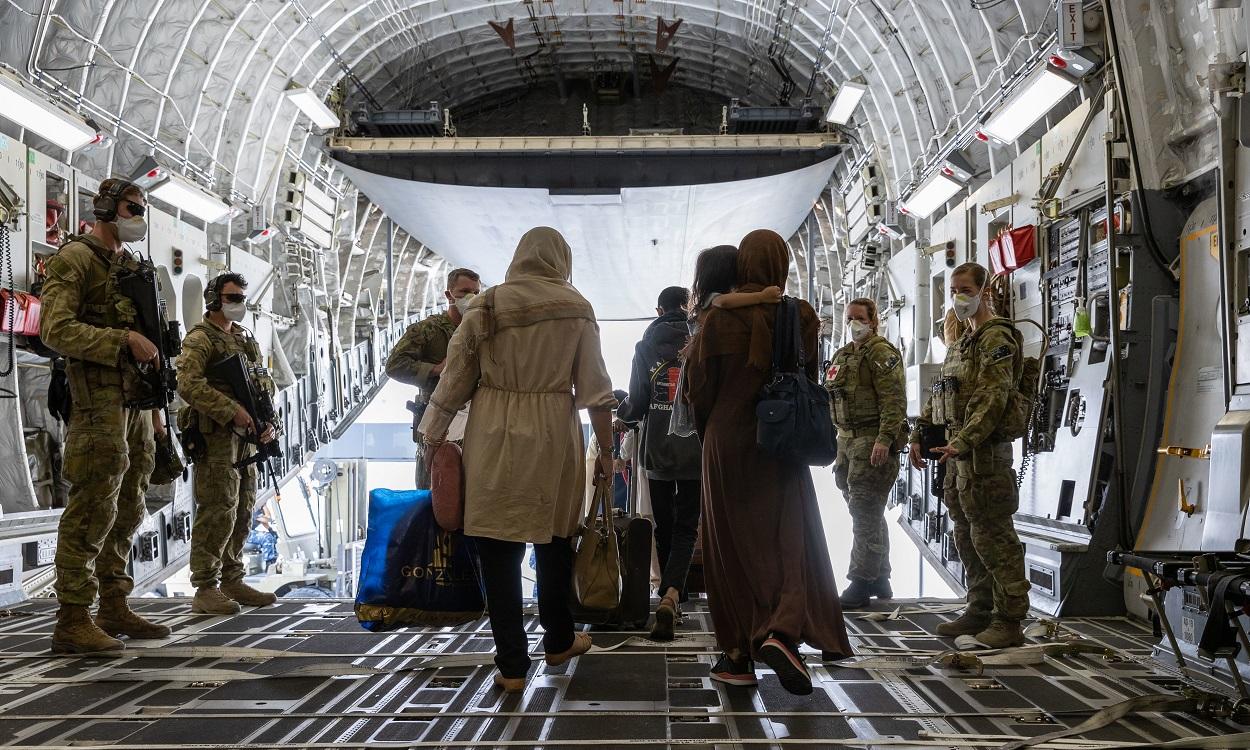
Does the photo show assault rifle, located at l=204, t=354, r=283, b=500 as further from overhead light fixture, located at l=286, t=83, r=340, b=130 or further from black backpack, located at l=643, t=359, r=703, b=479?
overhead light fixture, located at l=286, t=83, r=340, b=130

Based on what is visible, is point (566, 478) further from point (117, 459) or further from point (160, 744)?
point (117, 459)

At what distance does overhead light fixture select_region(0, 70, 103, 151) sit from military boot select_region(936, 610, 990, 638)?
264 inches

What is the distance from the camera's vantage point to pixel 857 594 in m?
6.09

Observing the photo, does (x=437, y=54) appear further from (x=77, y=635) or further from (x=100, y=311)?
(x=77, y=635)

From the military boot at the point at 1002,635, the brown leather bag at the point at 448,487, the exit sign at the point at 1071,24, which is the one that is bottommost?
the military boot at the point at 1002,635

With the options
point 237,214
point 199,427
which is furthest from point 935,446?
point 237,214

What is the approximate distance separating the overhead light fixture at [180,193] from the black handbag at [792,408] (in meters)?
→ 7.21

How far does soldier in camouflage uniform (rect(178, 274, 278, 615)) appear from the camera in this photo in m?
5.58

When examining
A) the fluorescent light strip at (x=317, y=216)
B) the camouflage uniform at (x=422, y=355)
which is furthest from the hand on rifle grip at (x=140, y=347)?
the fluorescent light strip at (x=317, y=216)

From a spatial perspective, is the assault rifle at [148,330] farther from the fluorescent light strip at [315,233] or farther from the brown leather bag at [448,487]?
the fluorescent light strip at [315,233]

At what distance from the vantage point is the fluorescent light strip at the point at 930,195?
8.84m

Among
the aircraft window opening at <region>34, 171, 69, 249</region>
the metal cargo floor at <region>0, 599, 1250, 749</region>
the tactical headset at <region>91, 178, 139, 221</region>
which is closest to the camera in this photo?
the metal cargo floor at <region>0, 599, 1250, 749</region>

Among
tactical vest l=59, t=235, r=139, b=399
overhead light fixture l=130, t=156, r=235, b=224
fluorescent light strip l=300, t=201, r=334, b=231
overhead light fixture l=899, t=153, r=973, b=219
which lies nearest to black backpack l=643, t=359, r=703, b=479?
tactical vest l=59, t=235, r=139, b=399

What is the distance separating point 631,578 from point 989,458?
1826mm
